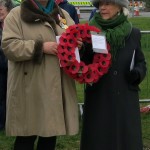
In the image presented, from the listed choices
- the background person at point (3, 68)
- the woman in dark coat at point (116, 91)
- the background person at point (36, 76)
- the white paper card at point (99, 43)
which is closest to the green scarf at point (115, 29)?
the woman in dark coat at point (116, 91)

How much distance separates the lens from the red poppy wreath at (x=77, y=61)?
153 inches

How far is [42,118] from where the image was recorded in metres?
4.03

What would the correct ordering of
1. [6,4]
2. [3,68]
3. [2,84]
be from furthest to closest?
[2,84] < [3,68] < [6,4]

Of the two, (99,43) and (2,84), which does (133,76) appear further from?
(2,84)

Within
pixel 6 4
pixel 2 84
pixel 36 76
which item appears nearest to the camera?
pixel 36 76

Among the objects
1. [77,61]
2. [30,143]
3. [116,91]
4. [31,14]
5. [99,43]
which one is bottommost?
[30,143]

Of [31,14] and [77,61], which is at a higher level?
[31,14]

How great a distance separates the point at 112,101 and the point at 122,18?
0.74m

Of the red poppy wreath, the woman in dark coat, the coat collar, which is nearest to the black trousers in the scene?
the woman in dark coat

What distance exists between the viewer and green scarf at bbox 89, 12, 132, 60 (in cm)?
402

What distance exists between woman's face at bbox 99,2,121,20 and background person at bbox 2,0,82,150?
0.39m

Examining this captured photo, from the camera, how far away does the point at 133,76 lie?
410 cm

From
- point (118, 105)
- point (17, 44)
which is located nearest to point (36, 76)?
point (17, 44)

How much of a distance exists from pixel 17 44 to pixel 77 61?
0.52 meters
